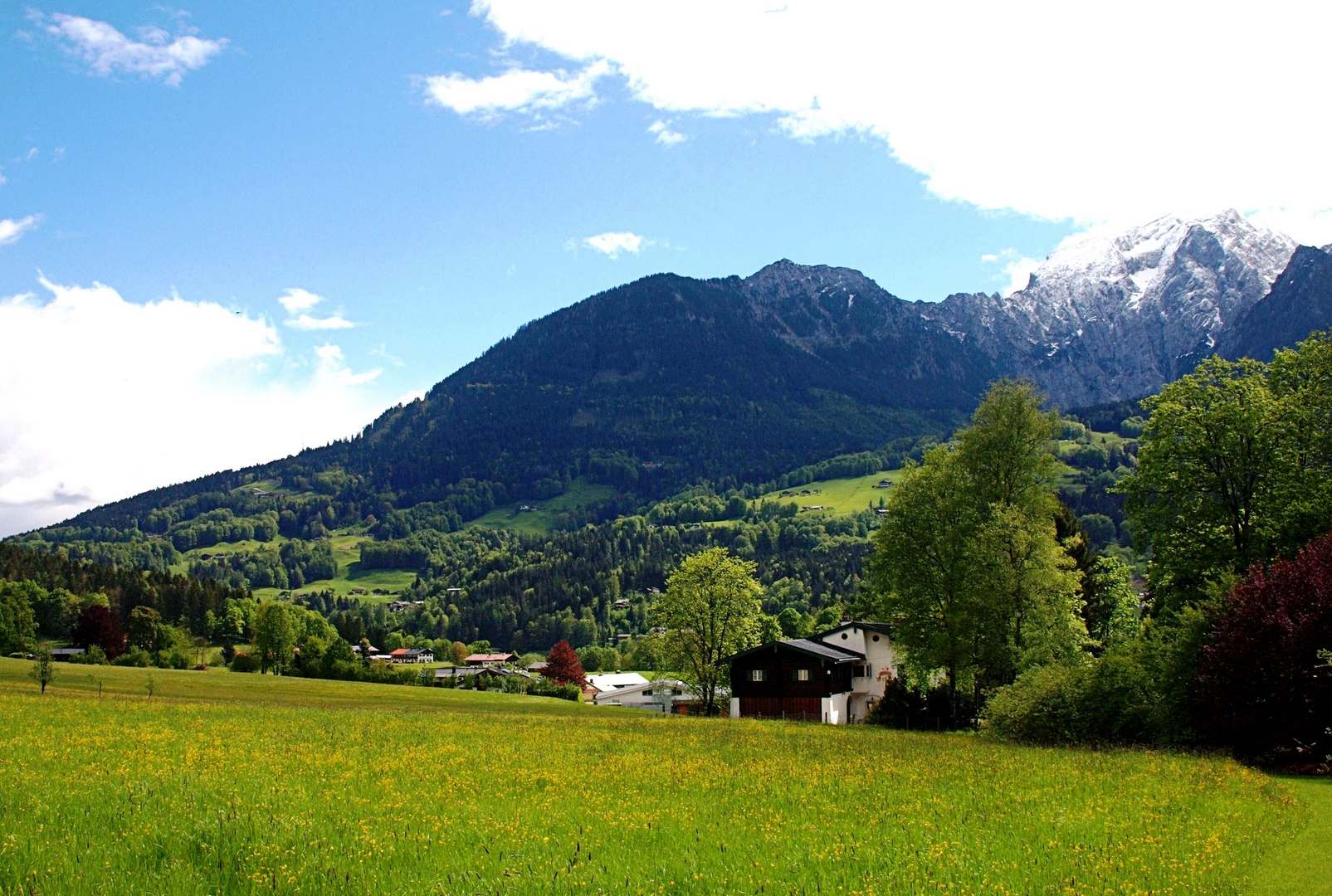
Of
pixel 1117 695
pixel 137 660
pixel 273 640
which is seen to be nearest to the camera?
pixel 1117 695

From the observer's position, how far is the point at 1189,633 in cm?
3403

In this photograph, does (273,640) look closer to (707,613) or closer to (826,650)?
(707,613)

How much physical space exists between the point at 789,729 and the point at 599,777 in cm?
2691

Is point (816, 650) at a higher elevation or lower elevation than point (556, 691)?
higher

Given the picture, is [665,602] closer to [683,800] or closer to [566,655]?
[683,800]

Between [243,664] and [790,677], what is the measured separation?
226ft

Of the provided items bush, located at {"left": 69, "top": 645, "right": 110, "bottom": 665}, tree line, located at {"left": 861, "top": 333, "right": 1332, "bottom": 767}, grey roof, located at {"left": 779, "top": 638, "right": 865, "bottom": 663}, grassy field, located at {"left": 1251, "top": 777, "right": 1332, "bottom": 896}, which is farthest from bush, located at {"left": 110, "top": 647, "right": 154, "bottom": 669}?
grassy field, located at {"left": 1251, "top": 777, "right": 1332, "bottom": 896}

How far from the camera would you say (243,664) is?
361 feet

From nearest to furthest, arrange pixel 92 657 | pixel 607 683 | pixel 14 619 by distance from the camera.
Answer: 1. pixel 92 657
2. pixel 14 619
3. pixel 607 683

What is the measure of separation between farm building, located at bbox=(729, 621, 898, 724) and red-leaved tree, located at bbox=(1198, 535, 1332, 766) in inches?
1831

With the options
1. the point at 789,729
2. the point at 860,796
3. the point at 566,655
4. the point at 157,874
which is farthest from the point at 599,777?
the point at 566,655

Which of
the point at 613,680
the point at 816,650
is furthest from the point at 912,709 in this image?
the point at 613,680

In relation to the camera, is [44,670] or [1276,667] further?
[44,670]

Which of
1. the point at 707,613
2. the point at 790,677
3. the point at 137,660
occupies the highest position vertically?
the point at 707,613
